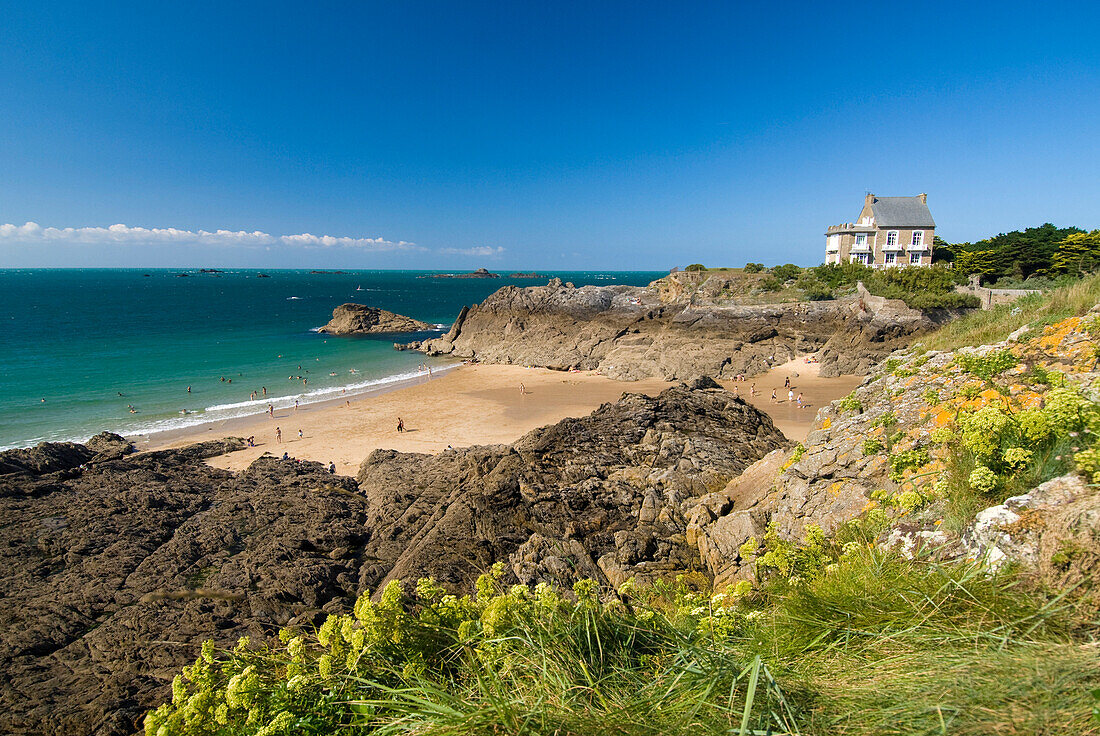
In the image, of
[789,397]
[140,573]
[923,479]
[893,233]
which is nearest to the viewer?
[923,479]

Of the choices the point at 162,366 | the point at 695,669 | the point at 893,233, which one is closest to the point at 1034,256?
the point at 893,233

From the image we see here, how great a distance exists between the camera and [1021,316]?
27.6ft

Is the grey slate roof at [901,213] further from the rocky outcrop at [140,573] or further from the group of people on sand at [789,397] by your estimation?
the rocky outcrop at [140,573]

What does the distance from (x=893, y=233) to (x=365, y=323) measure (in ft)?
185

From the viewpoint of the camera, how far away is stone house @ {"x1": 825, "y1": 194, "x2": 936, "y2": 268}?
143 feet

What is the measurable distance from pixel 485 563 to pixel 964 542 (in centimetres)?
631

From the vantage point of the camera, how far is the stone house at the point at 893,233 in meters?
43.5

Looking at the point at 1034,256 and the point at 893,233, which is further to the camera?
the point at 893,233

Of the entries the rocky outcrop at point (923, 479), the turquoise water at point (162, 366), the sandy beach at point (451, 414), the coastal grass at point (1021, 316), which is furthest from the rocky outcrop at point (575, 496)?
the turquoise water at point (162, 366)

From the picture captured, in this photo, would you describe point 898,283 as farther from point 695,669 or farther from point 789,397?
point 695,669

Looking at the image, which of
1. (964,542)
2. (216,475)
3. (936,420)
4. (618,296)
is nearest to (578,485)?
(936,420)

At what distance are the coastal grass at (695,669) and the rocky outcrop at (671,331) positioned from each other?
31.2 metres

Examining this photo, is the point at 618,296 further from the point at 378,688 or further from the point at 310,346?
the point at 378,688

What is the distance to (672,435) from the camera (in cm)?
1203
